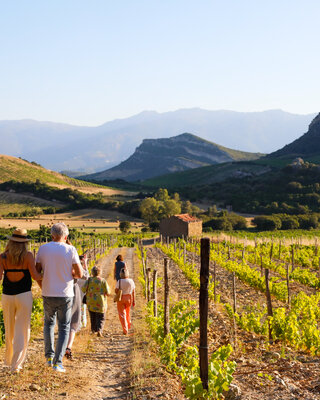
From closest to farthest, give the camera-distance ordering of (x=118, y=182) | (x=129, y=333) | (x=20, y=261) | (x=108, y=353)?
(x=20, y=261)
(x=108, y=353)
(x=129, y=333)
(x=118, y=182)

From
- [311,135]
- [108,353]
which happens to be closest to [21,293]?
[108,353]

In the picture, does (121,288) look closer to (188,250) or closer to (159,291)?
(159,291)

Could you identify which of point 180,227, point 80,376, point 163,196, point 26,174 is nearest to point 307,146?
point 163,196

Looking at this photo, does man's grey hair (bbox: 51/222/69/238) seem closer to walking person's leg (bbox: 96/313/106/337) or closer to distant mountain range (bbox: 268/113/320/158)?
walking person's leg (bbox: 96/313/106/337)

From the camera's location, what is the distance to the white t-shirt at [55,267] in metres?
6.46

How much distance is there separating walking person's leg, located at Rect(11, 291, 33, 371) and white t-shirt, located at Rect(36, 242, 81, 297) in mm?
291

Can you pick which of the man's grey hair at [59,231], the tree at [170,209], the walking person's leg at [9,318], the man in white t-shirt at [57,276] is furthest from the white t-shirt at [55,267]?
the tree at [170,209]

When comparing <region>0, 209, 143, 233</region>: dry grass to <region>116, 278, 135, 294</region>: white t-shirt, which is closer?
<region>116, 278, 135, 294</region>: white t-shirt

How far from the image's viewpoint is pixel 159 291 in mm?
17828

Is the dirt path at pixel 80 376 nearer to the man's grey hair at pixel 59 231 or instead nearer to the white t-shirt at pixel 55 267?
the white t-shirt at pixel 55 267

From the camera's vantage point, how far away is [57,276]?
6477mm

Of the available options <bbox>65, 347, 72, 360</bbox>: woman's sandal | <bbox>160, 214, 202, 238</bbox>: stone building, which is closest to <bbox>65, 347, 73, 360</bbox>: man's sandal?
<bbox>65, 347, 72, 360</bbox>: woman's sandal

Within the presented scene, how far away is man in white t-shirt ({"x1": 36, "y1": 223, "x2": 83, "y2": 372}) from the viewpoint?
21.2ft

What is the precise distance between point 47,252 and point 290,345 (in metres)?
6.20
